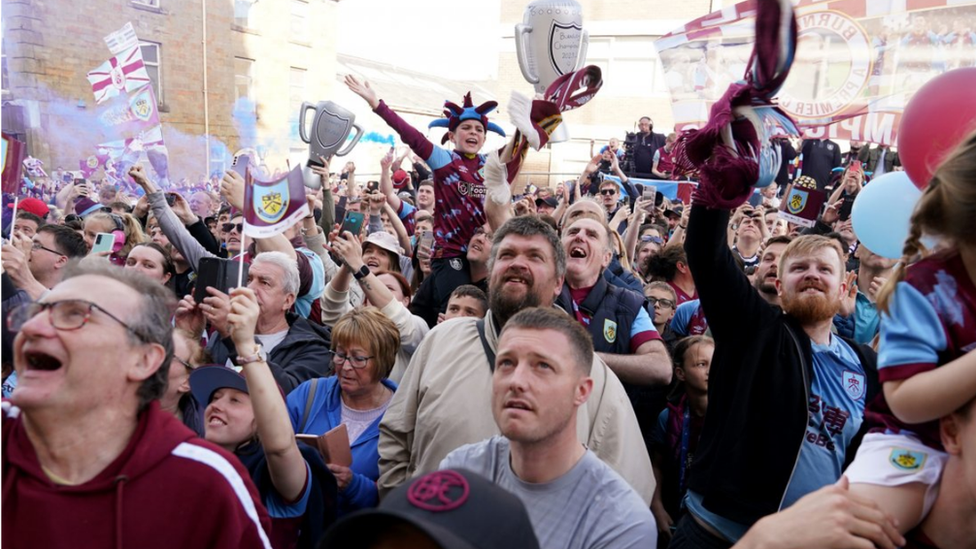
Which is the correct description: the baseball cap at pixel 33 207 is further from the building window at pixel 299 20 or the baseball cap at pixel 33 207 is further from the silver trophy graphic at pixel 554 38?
the building window at pixel 299 20

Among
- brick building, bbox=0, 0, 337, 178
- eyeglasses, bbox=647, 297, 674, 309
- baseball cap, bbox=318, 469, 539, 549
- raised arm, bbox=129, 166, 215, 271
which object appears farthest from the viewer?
brick building, bbox=0, 0, 337, 178

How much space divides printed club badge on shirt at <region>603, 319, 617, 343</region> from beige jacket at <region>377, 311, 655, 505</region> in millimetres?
801

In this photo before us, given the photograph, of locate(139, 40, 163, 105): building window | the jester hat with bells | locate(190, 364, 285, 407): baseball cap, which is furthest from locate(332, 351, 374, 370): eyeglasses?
locate(139, 40, 163, 105): building window

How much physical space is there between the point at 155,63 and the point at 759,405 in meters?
20.3

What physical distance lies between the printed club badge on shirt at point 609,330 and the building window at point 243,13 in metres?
20.7

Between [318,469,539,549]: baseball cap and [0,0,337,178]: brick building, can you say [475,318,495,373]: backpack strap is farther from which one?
[0,0,337,178]: brick building

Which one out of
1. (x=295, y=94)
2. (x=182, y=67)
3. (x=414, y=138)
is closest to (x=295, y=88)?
(x=295, y=94)

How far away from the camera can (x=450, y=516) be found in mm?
1190

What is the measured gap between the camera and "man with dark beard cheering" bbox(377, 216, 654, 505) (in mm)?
2686

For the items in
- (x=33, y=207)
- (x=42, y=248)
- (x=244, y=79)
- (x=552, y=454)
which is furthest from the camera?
(x=244, y=79)

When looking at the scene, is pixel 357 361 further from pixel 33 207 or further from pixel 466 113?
pixel 33 207

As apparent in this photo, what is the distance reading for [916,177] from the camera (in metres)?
2.10

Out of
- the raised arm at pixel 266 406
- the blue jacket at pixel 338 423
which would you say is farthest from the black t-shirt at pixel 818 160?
the raised arm at pixel 266 406

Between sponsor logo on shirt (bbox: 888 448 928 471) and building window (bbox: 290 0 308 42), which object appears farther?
building window (bbox: 290 0 308 42)
